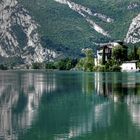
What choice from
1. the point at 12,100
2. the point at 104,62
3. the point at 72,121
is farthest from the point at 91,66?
the point at 72,121

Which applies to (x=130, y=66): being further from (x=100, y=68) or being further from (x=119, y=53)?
(x=100, y=68)

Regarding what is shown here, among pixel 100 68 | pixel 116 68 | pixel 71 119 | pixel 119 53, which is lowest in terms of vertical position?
pixel 71 119

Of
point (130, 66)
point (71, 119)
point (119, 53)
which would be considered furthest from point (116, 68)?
point (71, 119)

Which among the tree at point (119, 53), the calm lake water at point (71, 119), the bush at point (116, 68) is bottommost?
the calm lake water at point (71, 119)

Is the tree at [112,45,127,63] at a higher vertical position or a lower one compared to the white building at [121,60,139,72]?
higher

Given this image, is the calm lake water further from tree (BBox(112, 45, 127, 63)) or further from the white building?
tree (BBox(112, 45, 127, 63))


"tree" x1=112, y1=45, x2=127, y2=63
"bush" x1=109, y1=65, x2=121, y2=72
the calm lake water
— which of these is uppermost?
"tree" x1=112, y1=45, x2=127, y2=63

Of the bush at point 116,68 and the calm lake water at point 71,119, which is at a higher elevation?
the bush at point 116,68

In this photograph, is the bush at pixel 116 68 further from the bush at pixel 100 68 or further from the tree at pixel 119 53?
the tree at pixel 119 53

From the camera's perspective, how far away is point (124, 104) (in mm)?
44531

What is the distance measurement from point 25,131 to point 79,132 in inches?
121

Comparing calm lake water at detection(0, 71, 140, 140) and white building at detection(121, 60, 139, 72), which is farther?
white building at detection(121, 60, 139, 72)

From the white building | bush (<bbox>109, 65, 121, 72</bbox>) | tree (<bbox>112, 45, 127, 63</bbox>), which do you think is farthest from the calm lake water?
tree (<bbox>112, 45, 127, 63</bbox>)

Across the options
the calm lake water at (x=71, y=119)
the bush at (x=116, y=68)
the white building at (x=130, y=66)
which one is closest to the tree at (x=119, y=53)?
the white building at (x=130, y=66)
